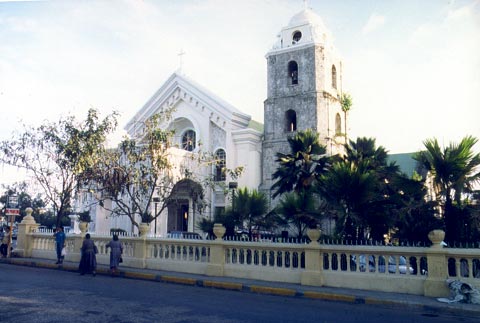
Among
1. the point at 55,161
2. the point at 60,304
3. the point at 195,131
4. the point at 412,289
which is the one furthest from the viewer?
the point at 195,131

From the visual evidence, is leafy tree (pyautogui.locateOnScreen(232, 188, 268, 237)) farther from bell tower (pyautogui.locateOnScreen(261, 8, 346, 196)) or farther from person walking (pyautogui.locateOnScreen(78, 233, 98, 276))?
bell tower (pyautogui.locateOnScreen(261, 8, 346, 196))

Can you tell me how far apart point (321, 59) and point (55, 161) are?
17055mm

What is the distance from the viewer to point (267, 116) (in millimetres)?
28531

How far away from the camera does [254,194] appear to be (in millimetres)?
17328

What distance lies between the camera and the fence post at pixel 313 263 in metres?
11.5

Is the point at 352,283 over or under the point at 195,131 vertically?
under

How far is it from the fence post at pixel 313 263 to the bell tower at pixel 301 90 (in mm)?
15077

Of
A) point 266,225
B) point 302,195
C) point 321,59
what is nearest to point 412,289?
point 302,195

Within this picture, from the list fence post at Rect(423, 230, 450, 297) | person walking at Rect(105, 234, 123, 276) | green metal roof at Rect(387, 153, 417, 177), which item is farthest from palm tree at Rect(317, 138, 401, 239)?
green metal roof at Rect(387, 153, 417, 177)

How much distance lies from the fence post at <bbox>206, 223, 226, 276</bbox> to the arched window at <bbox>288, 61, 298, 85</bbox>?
684 inches

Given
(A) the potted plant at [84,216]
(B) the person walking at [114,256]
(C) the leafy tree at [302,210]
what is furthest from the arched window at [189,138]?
(C) the leafy tree at [302,210]

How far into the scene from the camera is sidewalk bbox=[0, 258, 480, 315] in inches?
357

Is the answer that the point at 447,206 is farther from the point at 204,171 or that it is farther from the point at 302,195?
the point at 204,171

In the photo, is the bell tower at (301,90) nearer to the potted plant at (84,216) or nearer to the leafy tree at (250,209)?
the leafy tree at (250,209)
